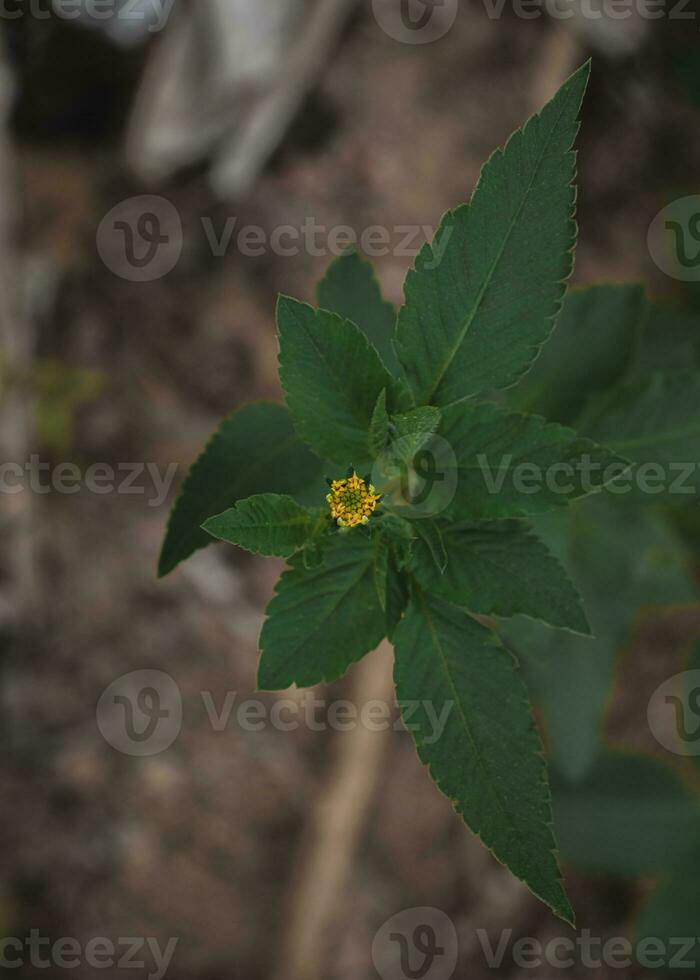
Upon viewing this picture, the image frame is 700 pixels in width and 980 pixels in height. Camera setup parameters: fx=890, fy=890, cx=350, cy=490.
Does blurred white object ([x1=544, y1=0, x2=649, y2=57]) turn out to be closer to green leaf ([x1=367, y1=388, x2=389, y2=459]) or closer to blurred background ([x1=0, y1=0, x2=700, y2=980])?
blurred background ([x1=0, y1=0, x2=700, y2=980])

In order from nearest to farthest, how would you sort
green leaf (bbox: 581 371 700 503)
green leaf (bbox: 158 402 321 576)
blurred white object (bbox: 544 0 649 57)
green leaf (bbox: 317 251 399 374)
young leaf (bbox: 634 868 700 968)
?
1. green leaf (bbox: 158 402 321 576)
2. green leaf (bbox: 317 251 399 374)
3. green leaf (bbox: 581 371 700 503)
4. young leaf (bbox: 634 868 700 968)
5. blurred white object (bbox: 544 0 649 57)

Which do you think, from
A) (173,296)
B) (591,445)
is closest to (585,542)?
(591,445)

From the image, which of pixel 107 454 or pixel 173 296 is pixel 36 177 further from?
pixel 107 454

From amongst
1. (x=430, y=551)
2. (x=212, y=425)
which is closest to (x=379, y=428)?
(x=430, y=551)

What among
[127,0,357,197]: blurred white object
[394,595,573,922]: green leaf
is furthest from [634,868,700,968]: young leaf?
[127,0,357,197]: blurred white object

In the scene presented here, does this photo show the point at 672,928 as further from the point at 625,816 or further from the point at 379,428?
the point at 379,428

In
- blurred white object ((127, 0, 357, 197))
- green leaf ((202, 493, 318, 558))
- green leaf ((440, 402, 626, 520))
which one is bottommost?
green leaf ((202, 493, 318, 558))

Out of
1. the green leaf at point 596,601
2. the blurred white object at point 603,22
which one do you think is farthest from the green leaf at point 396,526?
the blurred white object at point 603,22
